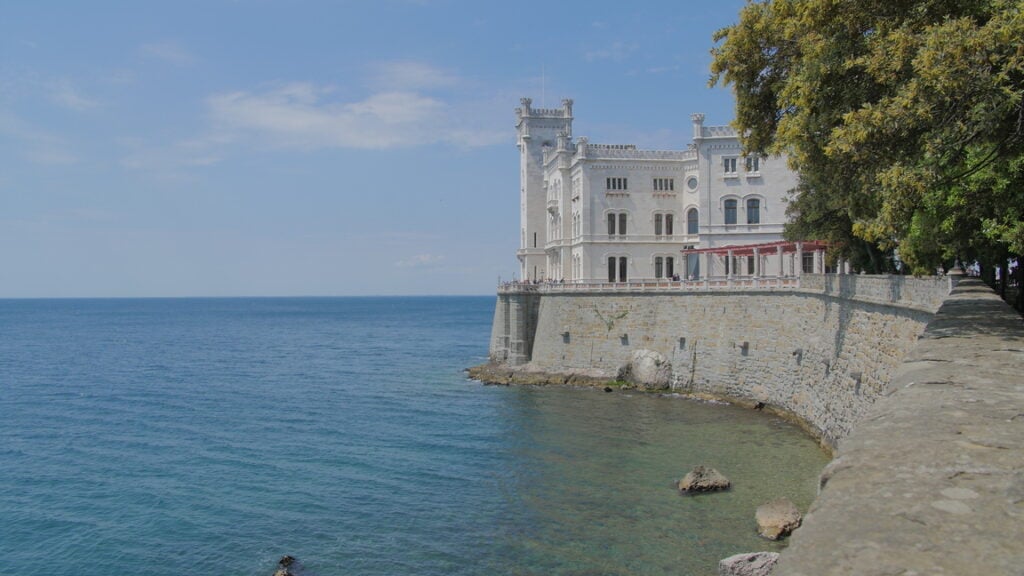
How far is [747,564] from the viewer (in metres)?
17.3

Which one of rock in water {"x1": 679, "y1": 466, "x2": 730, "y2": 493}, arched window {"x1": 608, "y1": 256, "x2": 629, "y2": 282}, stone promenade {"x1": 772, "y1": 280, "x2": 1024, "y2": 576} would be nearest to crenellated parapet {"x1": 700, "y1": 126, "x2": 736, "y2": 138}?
arched window {"x1": 608, "y1": 256, "x2": 629, "y2": 282}

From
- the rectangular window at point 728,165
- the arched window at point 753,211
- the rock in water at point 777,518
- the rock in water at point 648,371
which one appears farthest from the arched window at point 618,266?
the rock in water at point 777,518

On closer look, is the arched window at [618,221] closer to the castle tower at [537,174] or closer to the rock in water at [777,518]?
the castle tower at [537,174]

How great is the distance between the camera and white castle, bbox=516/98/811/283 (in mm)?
53156

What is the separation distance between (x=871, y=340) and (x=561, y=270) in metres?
35.8

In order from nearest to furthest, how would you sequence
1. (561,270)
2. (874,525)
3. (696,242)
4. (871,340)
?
(874,525) → (871,340) → (696,242) → (561,270)

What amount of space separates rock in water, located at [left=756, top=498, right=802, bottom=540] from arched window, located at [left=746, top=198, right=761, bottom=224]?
116ft

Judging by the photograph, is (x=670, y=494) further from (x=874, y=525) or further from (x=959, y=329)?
(x=874, y=525)

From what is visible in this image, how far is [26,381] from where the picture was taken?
55969 millimetres

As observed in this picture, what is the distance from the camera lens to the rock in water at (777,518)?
1975 centimetres

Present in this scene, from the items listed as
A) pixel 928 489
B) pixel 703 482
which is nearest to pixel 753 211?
pixel 703 482

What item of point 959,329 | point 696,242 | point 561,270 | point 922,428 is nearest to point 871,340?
point 959,329

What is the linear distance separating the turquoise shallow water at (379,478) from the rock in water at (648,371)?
3.01 metres

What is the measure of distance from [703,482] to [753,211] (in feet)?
110
